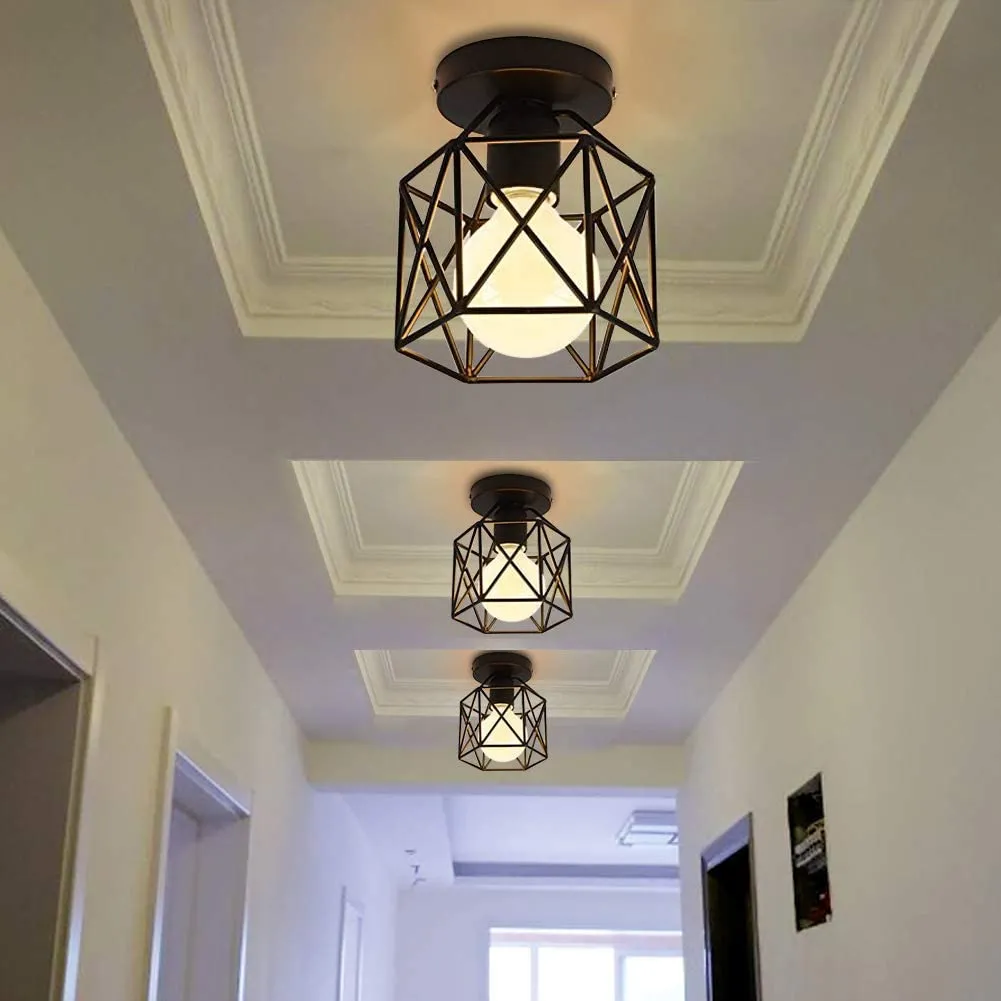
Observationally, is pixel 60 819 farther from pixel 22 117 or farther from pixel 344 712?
pixel 344 712

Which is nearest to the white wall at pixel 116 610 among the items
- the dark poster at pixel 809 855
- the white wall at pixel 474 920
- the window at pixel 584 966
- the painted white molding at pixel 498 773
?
the painted white molding at pixel 498 773

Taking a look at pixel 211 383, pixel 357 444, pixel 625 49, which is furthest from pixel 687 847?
pixel 625 49

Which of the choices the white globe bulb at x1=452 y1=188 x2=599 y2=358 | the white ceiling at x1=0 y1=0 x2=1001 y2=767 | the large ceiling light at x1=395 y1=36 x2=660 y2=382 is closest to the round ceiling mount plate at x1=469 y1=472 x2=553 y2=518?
the white ceiling at x1=0 y1=0 x2=1001 y2=767

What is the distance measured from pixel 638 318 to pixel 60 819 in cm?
126

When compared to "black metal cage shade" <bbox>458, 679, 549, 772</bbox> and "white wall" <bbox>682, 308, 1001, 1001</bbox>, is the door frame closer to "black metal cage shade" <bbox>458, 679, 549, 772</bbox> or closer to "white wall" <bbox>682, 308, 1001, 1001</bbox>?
"white wall" <bbox>682, 308, 1001, 1001</bbox>

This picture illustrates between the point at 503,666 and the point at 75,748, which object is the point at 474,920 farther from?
the point at 75,748

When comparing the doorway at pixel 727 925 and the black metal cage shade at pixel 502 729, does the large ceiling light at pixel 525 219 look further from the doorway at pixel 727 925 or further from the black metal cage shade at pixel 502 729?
the doorway at pixel 727 925

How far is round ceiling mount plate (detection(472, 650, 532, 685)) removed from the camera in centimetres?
430

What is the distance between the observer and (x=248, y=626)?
3.65m

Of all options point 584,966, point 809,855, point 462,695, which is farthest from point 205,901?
point 584,966

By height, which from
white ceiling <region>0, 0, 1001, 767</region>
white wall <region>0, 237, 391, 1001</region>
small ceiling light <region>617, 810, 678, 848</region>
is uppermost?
white ceiling <region>0, 0, 1001, 767</region>

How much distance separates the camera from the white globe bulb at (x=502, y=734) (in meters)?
4.02

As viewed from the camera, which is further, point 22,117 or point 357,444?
point 357,444

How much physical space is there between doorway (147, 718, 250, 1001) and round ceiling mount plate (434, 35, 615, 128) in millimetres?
2459
